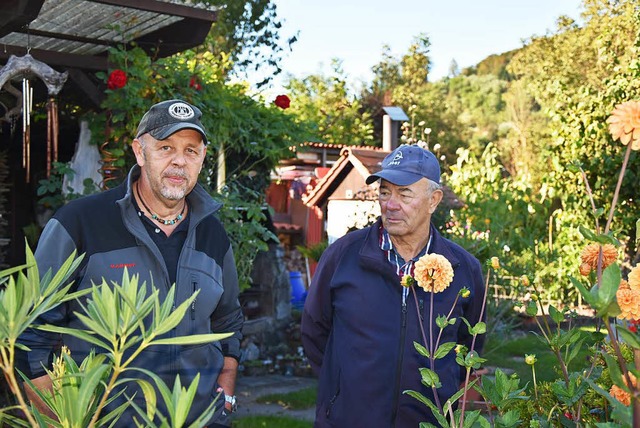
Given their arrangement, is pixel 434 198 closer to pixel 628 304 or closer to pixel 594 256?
pixel 594 256

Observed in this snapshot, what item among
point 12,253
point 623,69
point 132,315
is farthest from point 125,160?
point 623,69

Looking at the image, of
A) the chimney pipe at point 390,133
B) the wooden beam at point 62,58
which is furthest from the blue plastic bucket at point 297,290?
the wooden beam at point 62,58

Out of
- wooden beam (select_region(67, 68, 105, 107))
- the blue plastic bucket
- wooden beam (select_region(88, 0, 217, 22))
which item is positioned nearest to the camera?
wooden beam (select_region(88, 0, 217, 22))

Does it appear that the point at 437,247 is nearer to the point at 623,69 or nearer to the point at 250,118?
the point at 250,118

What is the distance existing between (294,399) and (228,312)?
4603 mm

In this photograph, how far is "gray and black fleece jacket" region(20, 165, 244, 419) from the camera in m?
2.45

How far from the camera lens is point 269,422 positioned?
634cm

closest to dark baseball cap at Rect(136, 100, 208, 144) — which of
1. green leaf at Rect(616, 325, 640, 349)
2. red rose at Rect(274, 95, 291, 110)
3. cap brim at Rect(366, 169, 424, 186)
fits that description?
cap brim at Rect(366, 169, 424, 186)

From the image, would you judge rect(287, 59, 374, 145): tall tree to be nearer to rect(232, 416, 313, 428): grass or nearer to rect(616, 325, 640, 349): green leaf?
rect(232, 416, 313, 428): grass

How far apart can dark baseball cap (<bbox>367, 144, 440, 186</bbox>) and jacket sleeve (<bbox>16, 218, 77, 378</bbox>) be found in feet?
3.57

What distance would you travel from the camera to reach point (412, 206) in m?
2.93

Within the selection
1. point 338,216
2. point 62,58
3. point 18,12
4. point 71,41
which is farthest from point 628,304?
point 338,216

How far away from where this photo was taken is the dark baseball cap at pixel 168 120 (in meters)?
2.64

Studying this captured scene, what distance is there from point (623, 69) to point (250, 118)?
5666 mm
